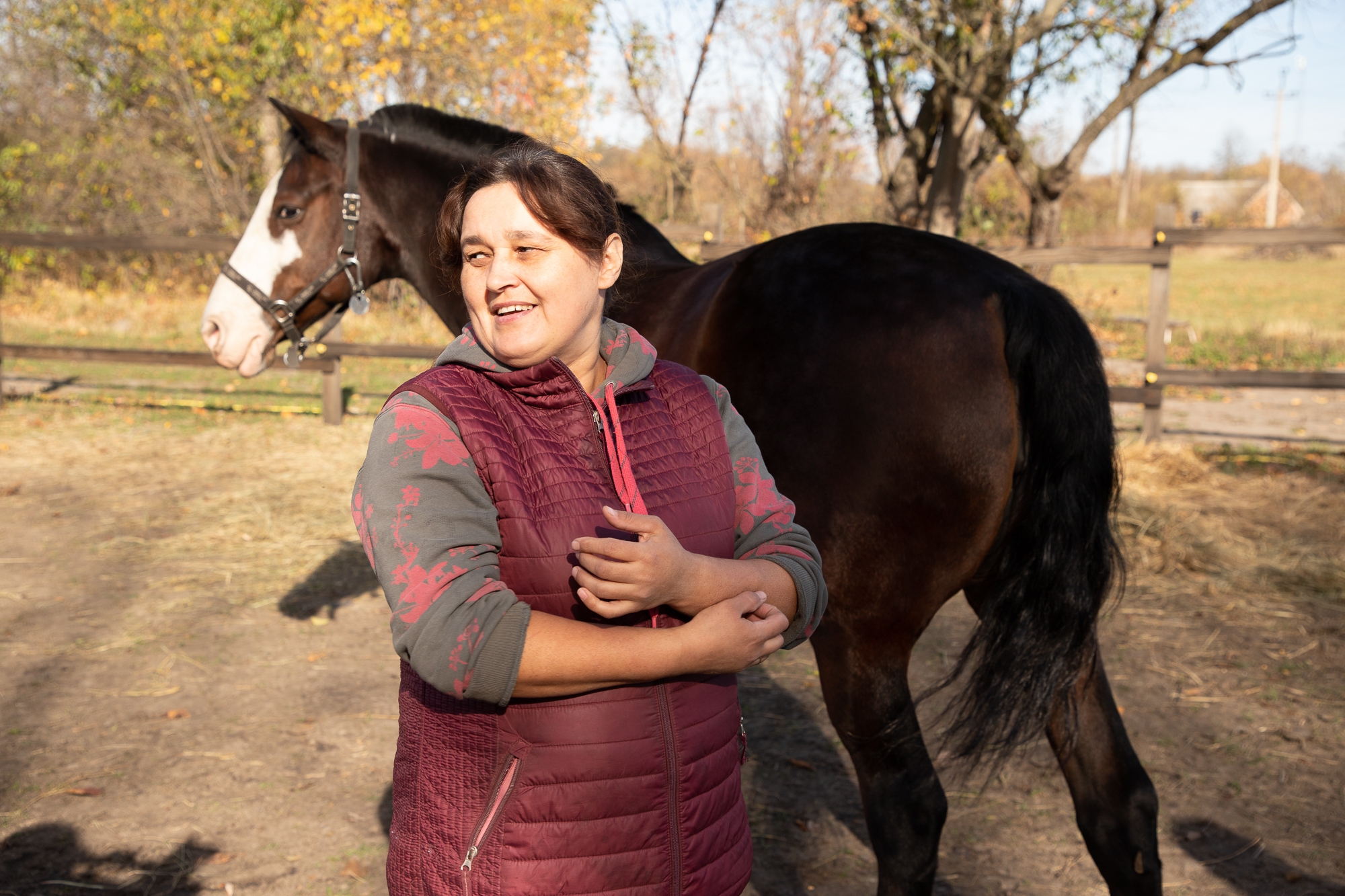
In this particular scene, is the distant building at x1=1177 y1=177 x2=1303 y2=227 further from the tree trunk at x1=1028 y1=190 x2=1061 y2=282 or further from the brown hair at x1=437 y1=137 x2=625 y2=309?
the brown hair at x1=437 y1=137 x2=625 y2=309

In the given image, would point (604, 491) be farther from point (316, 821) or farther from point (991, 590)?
point (316, 821)

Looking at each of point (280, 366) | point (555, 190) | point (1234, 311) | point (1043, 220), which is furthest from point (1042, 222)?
point (555, 190)

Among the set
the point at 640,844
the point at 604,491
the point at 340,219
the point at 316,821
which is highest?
the point at 340,219

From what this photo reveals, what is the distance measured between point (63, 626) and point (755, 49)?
9.43m

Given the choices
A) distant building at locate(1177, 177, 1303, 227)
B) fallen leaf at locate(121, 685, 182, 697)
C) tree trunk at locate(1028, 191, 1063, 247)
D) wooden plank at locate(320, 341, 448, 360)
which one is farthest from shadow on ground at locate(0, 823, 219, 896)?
distant building at locate(1177, 177, 1303, 227)

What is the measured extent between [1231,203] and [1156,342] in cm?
5489

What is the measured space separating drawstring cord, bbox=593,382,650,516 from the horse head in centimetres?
272

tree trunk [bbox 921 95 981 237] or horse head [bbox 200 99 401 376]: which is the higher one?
tree trunk [bbox 921 95 981 237]

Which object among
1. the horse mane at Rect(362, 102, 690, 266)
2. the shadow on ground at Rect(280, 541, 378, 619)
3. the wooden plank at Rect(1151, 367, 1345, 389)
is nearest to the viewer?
the horse mane at Rect(362, 102, 690, 266)

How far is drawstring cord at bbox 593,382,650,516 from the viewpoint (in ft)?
3.72

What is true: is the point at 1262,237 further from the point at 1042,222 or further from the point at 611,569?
the point at 611,569

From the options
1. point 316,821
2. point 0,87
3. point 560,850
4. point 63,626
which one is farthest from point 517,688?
point 0,87

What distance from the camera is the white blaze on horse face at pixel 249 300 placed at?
3.49 meters

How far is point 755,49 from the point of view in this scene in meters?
10.6
